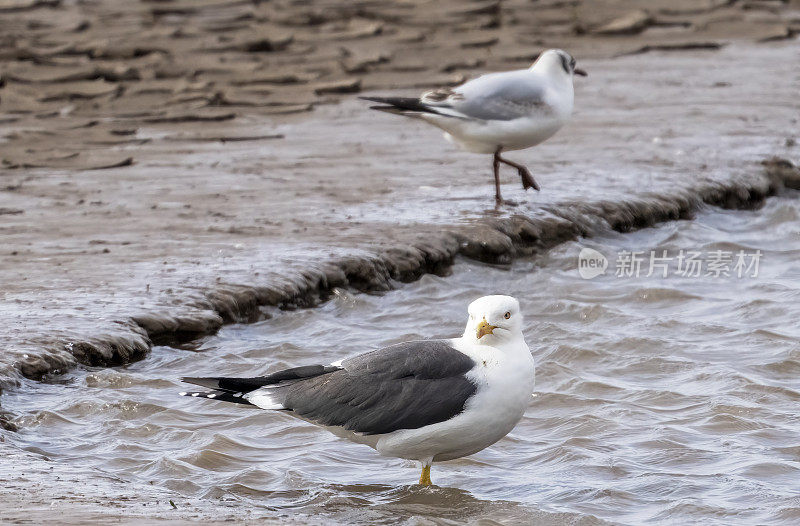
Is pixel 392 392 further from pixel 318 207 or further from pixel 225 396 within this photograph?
pixel 318 207

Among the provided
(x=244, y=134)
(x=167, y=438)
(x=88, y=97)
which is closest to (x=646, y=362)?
(x=167, y=438)

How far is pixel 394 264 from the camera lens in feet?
→ 23.6

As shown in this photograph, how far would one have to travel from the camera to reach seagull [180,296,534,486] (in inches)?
180

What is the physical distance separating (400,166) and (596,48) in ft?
17.4

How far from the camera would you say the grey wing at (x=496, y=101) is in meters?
8.16

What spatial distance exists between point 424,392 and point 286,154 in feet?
18.0

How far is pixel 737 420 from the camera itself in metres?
5.48

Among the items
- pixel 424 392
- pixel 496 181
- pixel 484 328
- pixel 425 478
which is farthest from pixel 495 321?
pixel 496 181

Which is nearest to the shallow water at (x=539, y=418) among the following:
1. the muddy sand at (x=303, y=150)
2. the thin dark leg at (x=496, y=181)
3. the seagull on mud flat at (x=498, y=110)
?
the muddy sand at (x=303, y=150)

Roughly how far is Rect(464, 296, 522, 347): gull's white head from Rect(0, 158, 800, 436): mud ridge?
191 cm

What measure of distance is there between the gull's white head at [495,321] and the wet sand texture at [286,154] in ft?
6.50

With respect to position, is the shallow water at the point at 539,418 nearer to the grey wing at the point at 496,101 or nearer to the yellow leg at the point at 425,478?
the yellow leg at the point at 425,478

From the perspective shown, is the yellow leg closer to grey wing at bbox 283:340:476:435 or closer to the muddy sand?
grey wing at bbox 283:340:476:435

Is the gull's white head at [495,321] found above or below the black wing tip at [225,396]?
above
